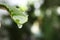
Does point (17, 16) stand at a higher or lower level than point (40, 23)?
higher

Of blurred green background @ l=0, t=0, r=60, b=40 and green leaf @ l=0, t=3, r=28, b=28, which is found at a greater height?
green leaf @ l=0, t=3, r=28, b=28

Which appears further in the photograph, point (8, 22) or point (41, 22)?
point (41, 22)

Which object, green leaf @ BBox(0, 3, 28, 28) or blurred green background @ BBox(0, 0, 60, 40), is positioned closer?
green leaf @ BBox(0, 3, 28, 28)

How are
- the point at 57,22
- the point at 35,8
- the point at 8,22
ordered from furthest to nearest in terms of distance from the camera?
the point at 57,22 < the point at 35,8 < the point at 8,22

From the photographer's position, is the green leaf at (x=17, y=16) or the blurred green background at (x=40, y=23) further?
the blurred green background at (x=40, y=23)

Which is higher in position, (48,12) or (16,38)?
(48,12)

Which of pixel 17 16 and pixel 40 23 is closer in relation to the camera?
pixel 17 16

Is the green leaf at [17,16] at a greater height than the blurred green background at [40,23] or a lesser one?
greater

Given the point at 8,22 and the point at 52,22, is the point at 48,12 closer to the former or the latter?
the point at 52,22

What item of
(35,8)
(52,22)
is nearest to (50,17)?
(52,22)

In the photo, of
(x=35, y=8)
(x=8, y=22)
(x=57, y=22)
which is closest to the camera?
(x=8, y=22)

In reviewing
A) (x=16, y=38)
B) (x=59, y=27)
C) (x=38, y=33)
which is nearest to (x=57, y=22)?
(x=59, y=27)
